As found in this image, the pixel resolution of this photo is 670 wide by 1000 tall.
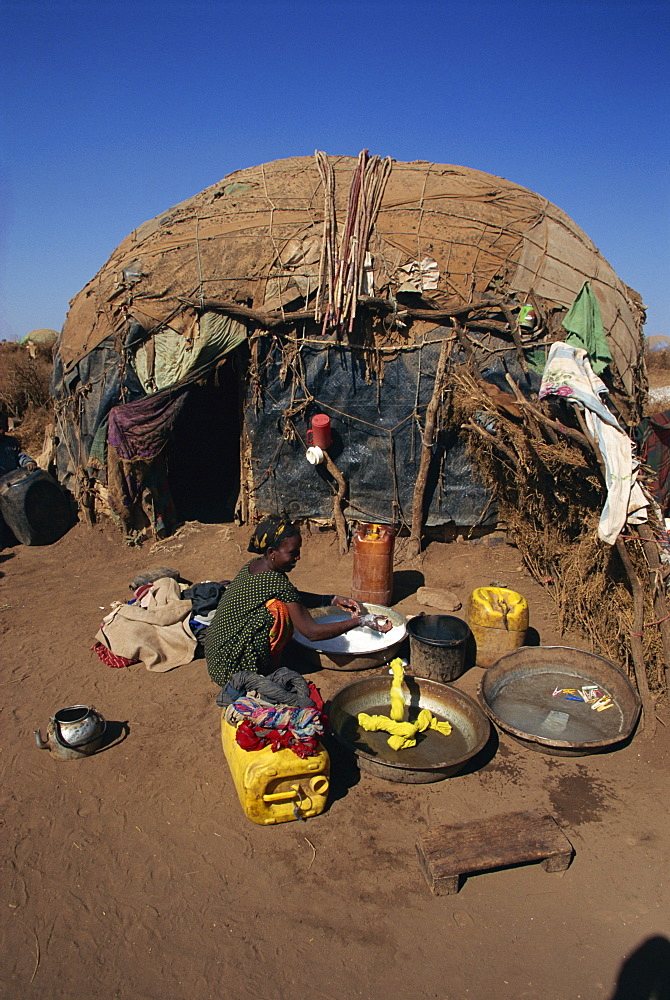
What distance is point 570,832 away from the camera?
3.29 meters

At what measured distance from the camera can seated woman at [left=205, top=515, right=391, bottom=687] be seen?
3869mm

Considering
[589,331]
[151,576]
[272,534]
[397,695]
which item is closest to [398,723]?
[397,695]

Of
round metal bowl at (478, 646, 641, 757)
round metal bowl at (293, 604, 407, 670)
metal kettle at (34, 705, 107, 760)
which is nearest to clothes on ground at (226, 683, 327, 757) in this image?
metal kettle at (34, 705, 107, 760)

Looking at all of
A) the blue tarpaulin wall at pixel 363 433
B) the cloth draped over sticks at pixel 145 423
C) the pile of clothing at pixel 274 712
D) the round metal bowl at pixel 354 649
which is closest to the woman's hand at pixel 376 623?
the round metal bowl at pixel 354 649

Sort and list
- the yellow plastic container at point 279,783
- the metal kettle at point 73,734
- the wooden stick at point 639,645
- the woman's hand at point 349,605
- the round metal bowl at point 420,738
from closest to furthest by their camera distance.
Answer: the yellow plastic container at point 279,783 → the round metal bowl at point 420,738 → the metal kettle at point 73,734 → the wooden stick at point 639,645 → the woman's hand at point 349,605

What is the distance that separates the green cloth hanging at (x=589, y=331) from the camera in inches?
199

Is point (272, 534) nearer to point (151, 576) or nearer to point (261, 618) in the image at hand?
point (261, 618)

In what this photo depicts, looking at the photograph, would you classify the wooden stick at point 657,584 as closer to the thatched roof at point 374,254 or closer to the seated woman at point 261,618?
the seated woman at point 261,618

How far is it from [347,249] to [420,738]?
17.1ft

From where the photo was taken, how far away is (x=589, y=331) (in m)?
5.06

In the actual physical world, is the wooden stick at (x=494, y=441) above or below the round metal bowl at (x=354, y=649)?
above

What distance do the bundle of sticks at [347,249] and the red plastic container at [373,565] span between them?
7.72 feet

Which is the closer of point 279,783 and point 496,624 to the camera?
point 279,783

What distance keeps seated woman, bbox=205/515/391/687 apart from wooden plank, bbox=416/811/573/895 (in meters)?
1.44
